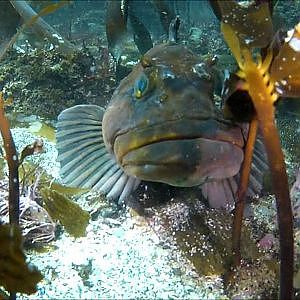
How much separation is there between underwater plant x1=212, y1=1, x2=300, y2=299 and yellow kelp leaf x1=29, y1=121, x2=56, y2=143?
2.99m

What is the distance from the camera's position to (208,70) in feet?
9.78

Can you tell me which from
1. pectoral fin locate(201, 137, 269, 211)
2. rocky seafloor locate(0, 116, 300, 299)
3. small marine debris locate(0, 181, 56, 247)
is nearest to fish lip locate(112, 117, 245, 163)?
pectoral fin locate(201, 137, 269, 211)

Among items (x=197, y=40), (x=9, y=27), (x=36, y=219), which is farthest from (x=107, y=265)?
(x=197, y=40)

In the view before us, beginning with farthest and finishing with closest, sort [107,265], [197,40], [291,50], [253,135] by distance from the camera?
[197,40] → [107,265] → [253,135] → [291,50]

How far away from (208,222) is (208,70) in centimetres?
105

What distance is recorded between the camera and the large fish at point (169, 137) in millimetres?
2482

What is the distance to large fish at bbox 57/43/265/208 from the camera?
8.14 ft

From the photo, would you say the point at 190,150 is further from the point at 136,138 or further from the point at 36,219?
the point at 36,219

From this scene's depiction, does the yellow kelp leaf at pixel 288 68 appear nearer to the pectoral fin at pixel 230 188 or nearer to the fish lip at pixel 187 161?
the fish lip at pixel 187 161

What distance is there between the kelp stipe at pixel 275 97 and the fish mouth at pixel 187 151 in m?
0.68

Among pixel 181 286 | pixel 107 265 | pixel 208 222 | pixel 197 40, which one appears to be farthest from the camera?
pixel 197 40

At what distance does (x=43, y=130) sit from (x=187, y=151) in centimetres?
265

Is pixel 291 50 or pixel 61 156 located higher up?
pixel 61 156

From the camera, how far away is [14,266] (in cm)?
170
